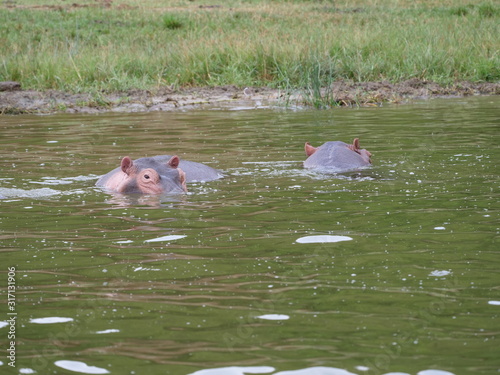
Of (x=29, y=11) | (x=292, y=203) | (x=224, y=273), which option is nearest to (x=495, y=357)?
(x=224, y=273)

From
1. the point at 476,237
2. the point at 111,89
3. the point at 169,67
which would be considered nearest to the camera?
the point at 476,237

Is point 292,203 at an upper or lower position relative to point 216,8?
lower

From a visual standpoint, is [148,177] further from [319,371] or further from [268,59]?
[268,59]

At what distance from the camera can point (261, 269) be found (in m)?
4.36

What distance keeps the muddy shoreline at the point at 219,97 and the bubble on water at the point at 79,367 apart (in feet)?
36.4

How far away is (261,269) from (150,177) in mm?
2790

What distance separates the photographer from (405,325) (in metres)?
3.41

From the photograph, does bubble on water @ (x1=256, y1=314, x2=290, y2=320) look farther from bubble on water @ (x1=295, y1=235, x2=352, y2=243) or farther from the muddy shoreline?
the muddy shoreline

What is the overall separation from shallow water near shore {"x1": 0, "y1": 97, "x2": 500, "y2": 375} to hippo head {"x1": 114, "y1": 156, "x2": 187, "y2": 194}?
0.26 metres

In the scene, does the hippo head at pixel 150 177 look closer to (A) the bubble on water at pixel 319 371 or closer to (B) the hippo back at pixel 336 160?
(B) the hippo back at pixel 336 160

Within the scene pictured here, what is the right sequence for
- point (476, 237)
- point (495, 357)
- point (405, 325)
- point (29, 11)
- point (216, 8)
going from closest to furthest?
point (495, 357)
point (405, 325)
point (476, 237)
point (29, 11)
point (216, 8)

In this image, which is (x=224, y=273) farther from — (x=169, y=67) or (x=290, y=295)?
(x=169, y=67)

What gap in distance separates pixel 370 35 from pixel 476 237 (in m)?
13.1

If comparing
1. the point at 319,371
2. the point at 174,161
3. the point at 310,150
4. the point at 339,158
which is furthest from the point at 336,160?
the point at 319,371
